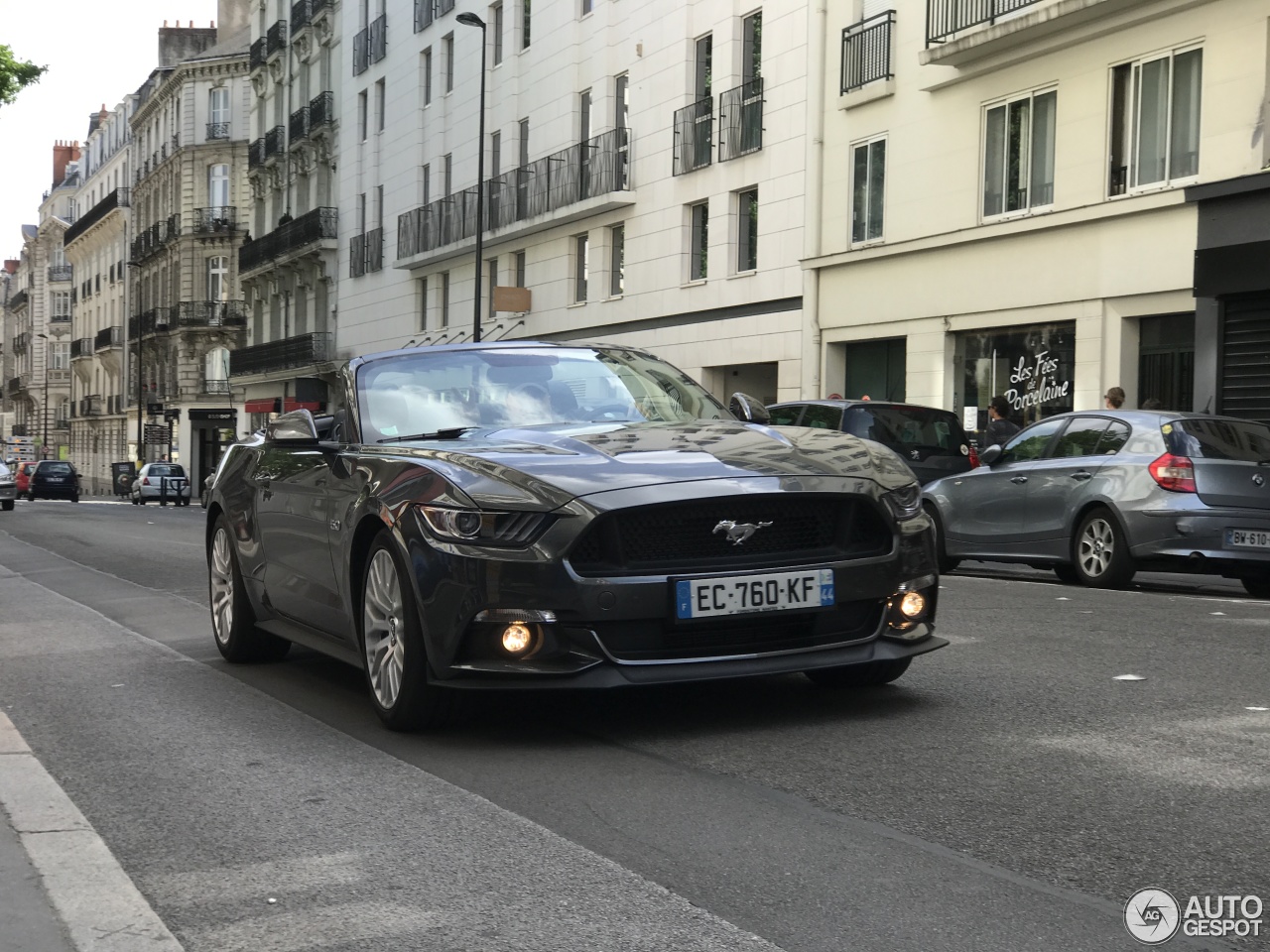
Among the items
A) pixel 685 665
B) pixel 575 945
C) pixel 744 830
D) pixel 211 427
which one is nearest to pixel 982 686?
pixel 685 665

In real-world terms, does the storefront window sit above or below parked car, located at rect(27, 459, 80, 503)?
above

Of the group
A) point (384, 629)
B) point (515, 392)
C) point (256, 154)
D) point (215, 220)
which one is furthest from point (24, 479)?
point (384, 629)

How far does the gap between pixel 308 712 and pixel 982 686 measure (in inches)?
108

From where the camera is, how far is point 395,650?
639 centimetres

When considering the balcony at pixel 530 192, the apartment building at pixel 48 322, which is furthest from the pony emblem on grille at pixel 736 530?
the apartment building at pixel 48 322

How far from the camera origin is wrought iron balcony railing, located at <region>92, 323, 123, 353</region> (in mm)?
95875

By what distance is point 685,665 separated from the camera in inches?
237

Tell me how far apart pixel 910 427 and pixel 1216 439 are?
541cm

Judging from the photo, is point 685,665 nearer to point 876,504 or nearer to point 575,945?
point 876,504

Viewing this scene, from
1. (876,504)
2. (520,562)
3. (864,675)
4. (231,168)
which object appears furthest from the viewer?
(231,168)

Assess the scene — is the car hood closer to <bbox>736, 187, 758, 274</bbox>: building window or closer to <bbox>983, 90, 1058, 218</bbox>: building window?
<bbox>983, 90, 1058, 218</bbox>: building window

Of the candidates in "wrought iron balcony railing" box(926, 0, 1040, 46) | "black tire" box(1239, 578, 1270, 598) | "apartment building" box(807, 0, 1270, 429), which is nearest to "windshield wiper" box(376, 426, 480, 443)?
"black tire" box(1239, 578, 1270, 598)

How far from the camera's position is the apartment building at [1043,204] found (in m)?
21.5

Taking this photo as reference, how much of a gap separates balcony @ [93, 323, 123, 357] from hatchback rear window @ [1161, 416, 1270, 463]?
87.6 m
